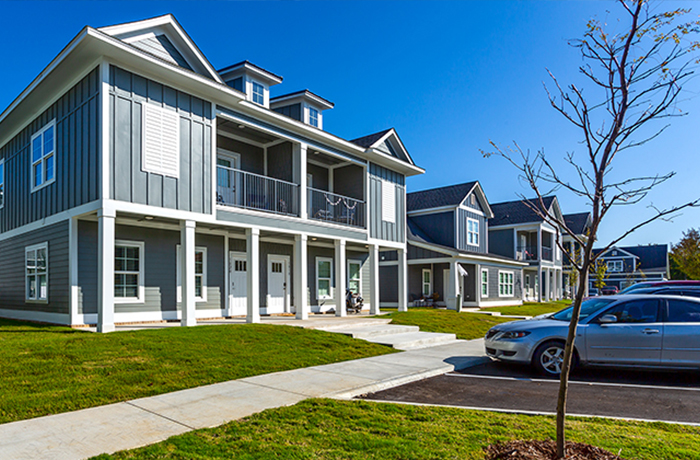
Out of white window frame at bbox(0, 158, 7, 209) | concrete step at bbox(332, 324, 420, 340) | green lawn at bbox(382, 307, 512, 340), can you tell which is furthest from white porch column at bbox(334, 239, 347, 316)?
white window frame at bbox(0, 158, 7, 209)

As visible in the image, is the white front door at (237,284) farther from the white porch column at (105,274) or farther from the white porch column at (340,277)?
the white porch column at (105,274)

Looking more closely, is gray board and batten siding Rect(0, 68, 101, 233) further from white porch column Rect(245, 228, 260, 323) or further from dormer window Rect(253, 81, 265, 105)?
dormer window Rect(253, 81, 265, 105)

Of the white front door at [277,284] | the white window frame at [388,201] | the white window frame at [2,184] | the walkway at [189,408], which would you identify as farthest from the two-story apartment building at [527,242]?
the white window frame at [2,184]

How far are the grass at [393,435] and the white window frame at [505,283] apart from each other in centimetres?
2958

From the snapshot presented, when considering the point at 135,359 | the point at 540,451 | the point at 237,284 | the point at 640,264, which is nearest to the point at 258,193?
the point at 237,284

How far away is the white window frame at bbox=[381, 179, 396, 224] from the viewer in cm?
2080

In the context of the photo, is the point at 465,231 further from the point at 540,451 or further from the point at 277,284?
the point at 540,451

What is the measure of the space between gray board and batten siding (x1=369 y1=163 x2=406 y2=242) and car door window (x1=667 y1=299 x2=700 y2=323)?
1197 centimetres

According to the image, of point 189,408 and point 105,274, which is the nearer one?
point 189,408

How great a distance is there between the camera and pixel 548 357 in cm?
912

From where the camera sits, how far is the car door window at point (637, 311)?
29.5 feet

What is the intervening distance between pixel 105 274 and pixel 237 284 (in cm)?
610

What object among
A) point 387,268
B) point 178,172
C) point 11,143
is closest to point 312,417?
point 178,172

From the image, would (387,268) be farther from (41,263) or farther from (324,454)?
(324,454)
